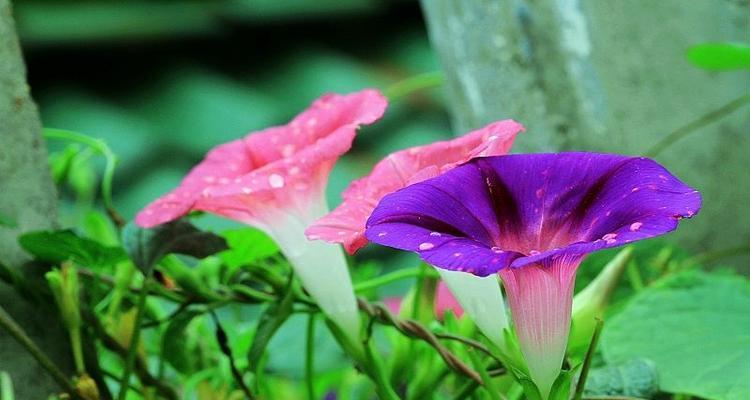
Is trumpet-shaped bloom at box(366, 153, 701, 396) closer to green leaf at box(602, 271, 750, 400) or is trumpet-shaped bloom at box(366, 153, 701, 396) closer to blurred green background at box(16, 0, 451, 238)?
green leaf at box(602, 271, 750, 400)

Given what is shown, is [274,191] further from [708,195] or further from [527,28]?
[708,195]

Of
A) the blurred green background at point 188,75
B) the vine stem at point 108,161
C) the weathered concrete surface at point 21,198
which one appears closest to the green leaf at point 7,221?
the weathered concrete surface at point 21,198

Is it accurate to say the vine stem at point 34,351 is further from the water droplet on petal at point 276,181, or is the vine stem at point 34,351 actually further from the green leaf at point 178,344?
the water droplet on petal at point 276,181

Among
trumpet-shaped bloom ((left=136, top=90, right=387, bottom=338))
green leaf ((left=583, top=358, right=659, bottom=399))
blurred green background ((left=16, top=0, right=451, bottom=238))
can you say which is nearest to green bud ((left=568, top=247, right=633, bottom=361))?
green leaf ((left=583, top=358, right=659, bottom=399))

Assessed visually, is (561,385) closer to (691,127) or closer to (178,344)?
(178,344)

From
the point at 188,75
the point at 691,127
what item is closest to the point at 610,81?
the point at 691,127

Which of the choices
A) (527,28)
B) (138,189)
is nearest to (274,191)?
(527,28)
